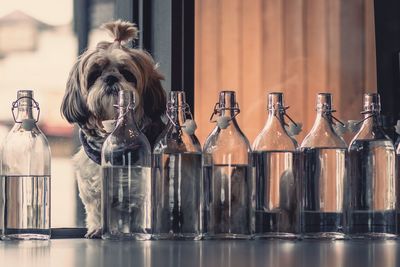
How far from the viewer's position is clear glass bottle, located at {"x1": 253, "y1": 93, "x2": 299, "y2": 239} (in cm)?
151

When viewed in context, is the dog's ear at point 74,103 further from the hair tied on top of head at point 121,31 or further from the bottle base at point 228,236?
the bottle base at point 228,236

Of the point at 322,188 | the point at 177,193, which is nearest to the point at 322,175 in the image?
the point at 322,188

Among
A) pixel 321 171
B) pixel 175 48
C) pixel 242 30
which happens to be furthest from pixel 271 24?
pixel 321 171

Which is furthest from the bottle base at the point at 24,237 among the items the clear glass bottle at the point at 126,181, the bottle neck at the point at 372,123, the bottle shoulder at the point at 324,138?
the bottle neck at the point at 372,123

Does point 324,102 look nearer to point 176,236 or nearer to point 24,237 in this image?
point 176,236

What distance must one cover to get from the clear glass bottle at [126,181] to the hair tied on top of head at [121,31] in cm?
85

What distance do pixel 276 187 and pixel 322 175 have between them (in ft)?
0.32

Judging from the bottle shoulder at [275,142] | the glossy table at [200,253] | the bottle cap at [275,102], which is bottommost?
the glossy table at [200,253]

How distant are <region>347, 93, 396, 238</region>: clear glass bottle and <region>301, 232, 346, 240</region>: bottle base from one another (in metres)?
0.04

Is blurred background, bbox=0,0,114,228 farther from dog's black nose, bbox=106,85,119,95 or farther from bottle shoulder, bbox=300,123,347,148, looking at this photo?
bottle shoulder, bbox=300,123,347,148

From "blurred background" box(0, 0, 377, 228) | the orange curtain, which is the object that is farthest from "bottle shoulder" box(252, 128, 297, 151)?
the orange curtain

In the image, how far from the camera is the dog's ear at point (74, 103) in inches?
89.1

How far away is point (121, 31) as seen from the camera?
7.67 ft

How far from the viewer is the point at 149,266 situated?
1048 millimetres
